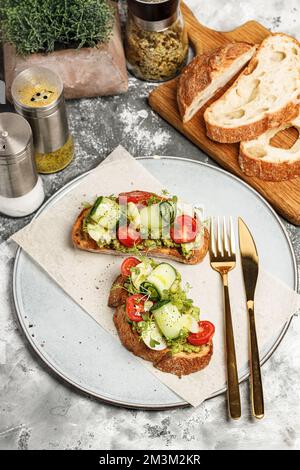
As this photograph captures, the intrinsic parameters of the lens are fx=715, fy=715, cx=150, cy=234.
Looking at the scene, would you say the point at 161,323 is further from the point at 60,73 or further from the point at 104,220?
the point at 60,73

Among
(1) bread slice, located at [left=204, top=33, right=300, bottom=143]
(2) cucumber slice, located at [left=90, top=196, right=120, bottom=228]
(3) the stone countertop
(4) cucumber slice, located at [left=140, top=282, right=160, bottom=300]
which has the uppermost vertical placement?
(1) bread slice, located at [left=204, top=33, right=300, bottom=143]

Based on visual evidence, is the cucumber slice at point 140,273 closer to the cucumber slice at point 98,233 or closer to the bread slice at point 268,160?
the cucumber slice at point 98,233

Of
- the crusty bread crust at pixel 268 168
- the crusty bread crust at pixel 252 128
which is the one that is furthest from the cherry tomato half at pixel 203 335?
the crusty bread crust at pixel 252 128

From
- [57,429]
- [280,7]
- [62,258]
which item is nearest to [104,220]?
[62,258]

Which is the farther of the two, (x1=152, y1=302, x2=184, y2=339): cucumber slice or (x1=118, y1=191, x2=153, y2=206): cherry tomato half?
(x1=118, y1=191, x2=153, y2=206): cherry tomato half

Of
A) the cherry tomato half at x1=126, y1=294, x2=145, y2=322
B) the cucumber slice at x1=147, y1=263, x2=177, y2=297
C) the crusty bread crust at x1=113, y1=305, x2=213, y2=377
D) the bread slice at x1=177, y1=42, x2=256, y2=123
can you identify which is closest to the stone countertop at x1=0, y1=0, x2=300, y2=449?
the crusty bread crust at x1=113, y1=305, x2=213, y2=377

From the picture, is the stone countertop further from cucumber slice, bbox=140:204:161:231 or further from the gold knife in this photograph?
cucumber slice, bbox=140:204:161:231
